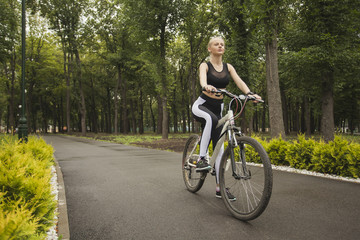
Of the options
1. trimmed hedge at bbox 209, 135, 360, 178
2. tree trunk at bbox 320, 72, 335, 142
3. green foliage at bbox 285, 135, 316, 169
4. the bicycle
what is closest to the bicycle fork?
the bicycle

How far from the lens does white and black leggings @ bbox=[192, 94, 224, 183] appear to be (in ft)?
11.9

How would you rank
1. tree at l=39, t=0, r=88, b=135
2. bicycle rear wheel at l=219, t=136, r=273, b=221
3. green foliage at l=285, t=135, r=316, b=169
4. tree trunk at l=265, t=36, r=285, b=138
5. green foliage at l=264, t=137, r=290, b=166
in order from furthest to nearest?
tree at l=39, t=0, r=88, b=135, tree trunk at l=265, t=36, r=285, b=138, green foliage at l=264, t=137, r=290, b=166, green foliage at l=285, t=135, r=316, b=169, bicycle rear wheel at l=219, t=136, r=273, b=221

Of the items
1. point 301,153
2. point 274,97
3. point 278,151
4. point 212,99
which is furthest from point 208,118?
point 274,97

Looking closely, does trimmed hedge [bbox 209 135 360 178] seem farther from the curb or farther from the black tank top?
the curb

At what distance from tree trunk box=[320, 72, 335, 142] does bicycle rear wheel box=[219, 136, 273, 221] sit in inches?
433

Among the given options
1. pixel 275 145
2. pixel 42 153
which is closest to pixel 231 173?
pixel 275 145

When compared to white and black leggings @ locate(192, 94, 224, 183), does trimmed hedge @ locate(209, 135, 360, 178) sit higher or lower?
lower

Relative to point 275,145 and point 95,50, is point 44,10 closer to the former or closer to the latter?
point 95,50

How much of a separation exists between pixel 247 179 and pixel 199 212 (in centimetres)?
82

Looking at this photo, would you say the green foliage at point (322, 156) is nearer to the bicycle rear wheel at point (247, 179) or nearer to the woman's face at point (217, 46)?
the bicycle rear wheel at point (247, 179)

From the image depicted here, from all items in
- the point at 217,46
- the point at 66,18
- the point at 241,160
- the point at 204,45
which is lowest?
the point at 241,160

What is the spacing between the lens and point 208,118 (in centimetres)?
360

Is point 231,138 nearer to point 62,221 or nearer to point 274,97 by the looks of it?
point 62,221

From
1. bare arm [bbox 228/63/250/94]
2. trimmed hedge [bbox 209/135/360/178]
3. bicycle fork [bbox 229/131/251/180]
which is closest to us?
bicycle fork [bbox 229/131/251/180]
